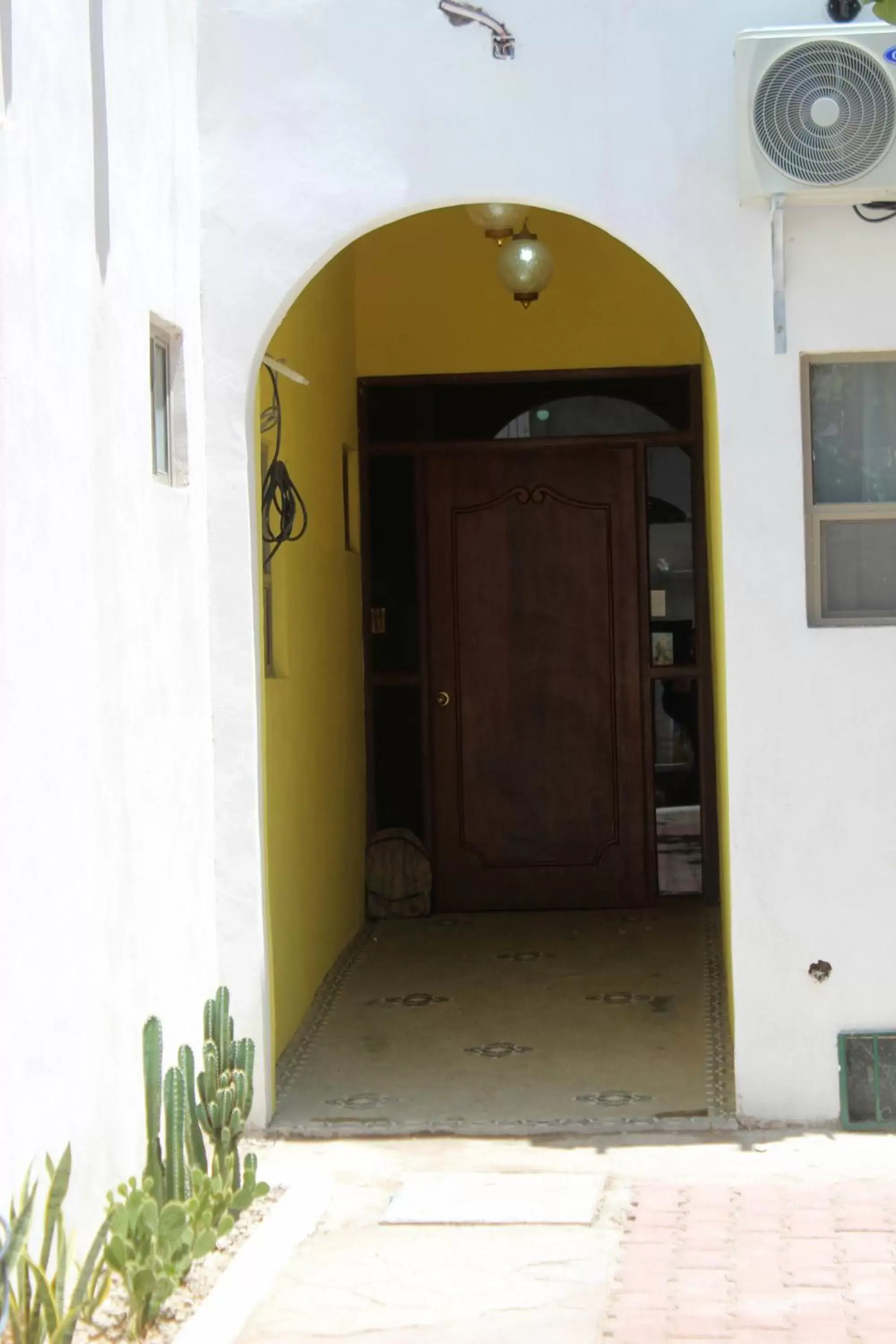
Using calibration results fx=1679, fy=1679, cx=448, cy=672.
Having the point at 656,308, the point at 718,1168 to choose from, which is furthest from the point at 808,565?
the point at 656,308

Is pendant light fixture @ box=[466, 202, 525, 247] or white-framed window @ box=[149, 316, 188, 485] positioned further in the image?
pendant light fixture @ box=[466, 202, 525, 247]

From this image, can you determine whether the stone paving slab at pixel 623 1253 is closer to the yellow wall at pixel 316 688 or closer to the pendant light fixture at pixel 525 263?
the yellow wall at pixel 316 688

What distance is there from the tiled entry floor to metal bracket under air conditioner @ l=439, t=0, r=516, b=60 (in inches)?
141

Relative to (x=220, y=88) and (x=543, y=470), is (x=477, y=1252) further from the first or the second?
(x=543, y=470)

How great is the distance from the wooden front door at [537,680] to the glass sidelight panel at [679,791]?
0.12 metres

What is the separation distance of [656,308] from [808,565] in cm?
354

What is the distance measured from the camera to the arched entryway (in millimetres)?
8797

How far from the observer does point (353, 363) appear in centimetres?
885

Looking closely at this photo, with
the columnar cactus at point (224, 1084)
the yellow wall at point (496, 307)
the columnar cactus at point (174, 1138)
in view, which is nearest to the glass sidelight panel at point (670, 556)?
the yellow wall at point (496, 307)

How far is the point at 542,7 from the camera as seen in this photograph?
5.60 meters

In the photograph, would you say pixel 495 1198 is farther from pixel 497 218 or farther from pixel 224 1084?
pixel 497 218

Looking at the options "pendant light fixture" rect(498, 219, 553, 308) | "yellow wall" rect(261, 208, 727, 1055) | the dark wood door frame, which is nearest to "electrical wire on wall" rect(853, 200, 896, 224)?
"yellow wall" rect(261, 208, 727, 1055)

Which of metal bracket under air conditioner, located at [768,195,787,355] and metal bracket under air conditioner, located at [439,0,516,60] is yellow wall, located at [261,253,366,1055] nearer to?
metal bracket under air conditioner, located at [439,0,516,60]

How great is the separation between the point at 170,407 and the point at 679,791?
437 centimetres
